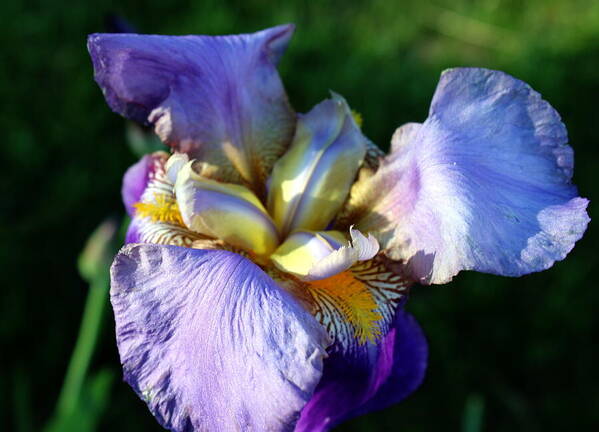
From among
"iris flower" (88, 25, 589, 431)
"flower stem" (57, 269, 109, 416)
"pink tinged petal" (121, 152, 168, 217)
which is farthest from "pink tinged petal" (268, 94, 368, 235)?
"flower stem" (57, 269, 109, 416)

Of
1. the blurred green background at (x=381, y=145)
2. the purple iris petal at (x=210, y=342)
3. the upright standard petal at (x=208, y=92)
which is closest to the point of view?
the purple iris petal at (x=210, y=342)

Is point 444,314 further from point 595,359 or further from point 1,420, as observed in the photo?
point 1,420

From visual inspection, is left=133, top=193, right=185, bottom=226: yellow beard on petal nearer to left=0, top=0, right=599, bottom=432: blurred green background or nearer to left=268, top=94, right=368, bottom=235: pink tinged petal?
left=268, top=94, right=368, bottom=235: pink tinged petal

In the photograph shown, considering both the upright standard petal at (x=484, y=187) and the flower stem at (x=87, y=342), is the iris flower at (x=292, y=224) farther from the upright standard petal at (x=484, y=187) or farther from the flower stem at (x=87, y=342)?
the flower stem at (x=87, y=342)

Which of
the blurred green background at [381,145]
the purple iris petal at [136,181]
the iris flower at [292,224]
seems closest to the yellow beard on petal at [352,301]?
the iris flower at [292,224]

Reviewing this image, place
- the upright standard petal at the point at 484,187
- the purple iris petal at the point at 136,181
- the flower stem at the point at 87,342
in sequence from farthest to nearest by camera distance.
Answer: the flower stem at the point at 87,342 < the purple iris petal at the point at 136,181 < the upright standard petal at the point at 484,187

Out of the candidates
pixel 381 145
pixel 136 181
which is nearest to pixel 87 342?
pixel 136 181

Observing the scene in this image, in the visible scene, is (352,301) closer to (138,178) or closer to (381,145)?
(138,178)
